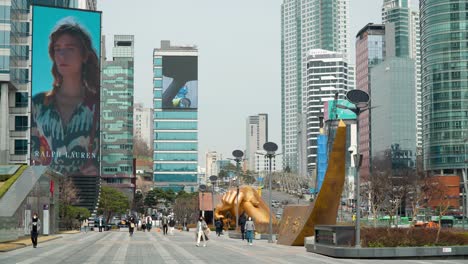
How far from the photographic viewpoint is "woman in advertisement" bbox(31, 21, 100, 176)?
349 feet

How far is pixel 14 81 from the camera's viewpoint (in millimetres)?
93375

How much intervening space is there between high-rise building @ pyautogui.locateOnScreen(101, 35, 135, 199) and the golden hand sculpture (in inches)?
4133

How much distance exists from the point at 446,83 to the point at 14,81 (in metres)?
74.7

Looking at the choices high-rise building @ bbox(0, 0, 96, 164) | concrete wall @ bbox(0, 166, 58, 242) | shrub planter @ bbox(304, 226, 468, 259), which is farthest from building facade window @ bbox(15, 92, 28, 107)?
shrub planter @ bbox(304, 226, 468, 259)

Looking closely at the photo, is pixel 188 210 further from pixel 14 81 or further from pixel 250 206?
Result: pixel 250 206

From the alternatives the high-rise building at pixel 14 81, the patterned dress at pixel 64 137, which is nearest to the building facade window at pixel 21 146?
the high-rise building at pixel 14 81

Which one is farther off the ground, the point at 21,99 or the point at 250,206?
the point at 21,99

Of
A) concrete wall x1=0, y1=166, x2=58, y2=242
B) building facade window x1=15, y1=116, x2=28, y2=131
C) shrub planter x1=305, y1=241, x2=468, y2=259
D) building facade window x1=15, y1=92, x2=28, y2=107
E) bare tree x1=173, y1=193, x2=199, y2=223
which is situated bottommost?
bare tree x1=173, y1=193, x2=199, y2=223

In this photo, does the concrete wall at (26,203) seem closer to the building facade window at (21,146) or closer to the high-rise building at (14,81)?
the high-rise building at (14,81)

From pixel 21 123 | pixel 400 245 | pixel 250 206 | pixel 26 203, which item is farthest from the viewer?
pixel 21 123

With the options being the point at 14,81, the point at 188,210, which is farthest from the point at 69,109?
the point at 188,210

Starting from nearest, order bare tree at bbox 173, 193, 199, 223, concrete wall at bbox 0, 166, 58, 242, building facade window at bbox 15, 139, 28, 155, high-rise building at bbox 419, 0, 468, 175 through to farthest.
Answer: concrete wall at bbox 0, 166, 58, 242, building facade window at bbox 15, 139, 28, 155, bare tree at bbox 173, 193, 199, 223, high-rise building at bbox 419, 0, 468, 175

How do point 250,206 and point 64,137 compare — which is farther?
point 64,137

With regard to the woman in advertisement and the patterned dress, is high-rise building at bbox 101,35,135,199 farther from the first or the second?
the woman in advertisement
